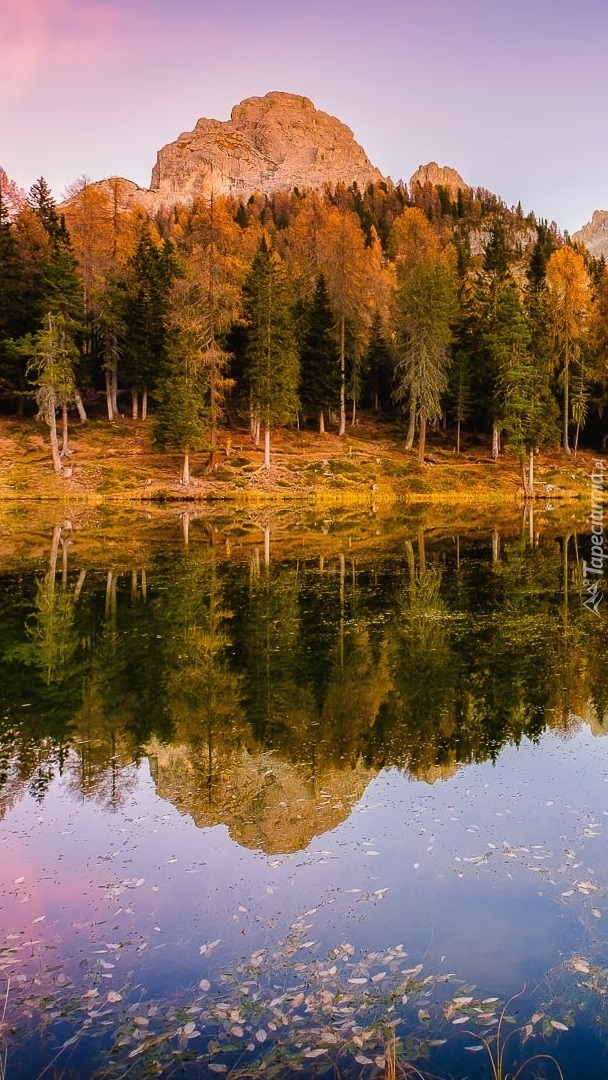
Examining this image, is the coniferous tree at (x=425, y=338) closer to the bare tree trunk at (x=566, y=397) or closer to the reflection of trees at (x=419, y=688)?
the bare tree trunk at (x=566, y=397)

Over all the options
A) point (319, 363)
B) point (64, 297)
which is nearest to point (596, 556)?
point (319, 363)

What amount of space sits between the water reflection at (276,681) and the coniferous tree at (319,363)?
38495 millimetres

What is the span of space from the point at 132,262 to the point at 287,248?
27637 mm

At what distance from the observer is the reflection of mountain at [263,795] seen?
9.16 m

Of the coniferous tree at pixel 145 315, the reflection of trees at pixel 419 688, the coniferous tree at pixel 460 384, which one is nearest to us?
the reflection of trees at pixel 419 688

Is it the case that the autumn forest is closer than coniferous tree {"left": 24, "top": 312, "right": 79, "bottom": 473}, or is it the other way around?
coniferous tree {"left": 24, "top": 312, "right": 79, "bottom": 473}

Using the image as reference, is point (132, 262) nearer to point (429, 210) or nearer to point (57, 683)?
point (57, 683)

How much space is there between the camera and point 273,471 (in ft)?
175

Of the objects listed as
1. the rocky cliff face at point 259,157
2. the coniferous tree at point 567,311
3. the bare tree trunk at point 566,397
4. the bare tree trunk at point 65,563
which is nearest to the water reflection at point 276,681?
the bare tree trunk at point 65,563

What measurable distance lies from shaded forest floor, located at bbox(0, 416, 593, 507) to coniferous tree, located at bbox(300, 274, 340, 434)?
121 inches

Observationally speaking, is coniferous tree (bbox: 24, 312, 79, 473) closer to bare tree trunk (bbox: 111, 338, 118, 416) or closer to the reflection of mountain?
bare tree trunk (bbox: 111, 338, 118, 416)

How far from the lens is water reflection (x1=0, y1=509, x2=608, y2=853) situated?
414 inches

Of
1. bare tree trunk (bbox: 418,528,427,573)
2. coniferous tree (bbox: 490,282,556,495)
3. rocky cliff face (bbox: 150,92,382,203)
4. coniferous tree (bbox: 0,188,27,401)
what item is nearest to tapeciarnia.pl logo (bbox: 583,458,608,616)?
coniferous tree (bbox: 490,282,556,495)

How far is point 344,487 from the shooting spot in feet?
177
